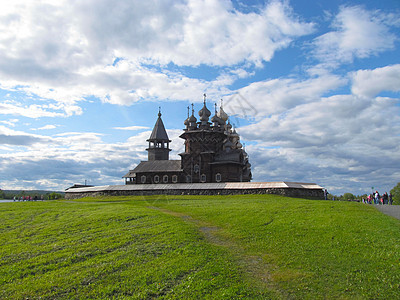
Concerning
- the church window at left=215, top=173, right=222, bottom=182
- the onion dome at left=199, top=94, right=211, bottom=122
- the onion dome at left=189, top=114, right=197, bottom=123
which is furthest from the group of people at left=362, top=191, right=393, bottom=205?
the onion dome at left=189, top=114, right=197, bottom=123

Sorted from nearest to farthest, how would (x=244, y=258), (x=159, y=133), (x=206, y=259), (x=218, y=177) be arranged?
(x=206, y=259) < (x=244, y=258) < (x=218, y=177) < (x=159, y=133)

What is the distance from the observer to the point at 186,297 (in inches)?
323

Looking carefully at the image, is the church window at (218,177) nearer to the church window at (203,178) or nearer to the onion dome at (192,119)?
the church window at (203,178)

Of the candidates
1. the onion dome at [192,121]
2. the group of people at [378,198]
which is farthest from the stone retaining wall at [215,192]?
the onion dome at [192,121]

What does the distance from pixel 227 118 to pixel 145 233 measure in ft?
167

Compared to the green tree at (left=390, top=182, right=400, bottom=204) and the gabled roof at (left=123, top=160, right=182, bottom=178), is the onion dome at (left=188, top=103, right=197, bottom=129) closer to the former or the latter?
the gabled roof at (left=123, top=160, right=182, bottom=178)

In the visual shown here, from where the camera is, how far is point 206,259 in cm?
1056

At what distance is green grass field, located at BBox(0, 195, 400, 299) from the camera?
28.4 feet

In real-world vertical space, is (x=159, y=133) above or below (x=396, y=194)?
above

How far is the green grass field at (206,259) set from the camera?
8.65m

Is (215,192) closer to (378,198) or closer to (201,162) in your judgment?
(201,162)

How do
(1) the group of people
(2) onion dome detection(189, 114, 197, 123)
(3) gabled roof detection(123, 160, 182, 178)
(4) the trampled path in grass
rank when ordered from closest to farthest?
(4) the trampled path in grass
(1) the group of people
(3) gabled roof detection(123, 160, 182, 178)
(2) onion dome detection(189, 114, 197, 123)

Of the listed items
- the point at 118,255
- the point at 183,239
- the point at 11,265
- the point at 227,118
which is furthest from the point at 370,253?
the point at 227,118

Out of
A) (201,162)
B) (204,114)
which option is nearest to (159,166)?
(201,162)
